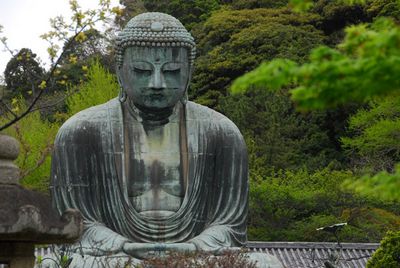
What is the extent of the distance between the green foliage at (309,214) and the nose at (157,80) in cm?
1727

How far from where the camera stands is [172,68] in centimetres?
1384

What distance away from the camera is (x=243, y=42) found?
43.4m

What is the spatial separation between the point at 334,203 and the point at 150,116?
1864 centimetres

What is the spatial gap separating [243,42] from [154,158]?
29.7m

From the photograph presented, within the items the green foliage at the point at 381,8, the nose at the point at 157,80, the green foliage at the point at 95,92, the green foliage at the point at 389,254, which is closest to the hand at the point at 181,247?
the nose at the point at 157,80

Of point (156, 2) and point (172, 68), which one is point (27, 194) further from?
point (156, 2)

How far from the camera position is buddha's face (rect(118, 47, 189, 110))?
1380cm

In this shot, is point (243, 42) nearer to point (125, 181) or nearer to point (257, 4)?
point (257, 4)

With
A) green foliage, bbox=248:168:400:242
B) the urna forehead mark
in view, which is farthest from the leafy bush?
green foliage, bbox=248:168:400:242

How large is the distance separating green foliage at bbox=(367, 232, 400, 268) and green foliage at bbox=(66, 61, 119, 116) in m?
19.0

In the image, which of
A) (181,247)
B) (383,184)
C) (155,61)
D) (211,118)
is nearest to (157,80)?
(155,61)

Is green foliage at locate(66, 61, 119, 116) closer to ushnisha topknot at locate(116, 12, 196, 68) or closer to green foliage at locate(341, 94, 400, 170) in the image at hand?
green foliage at locate(341, 94, 400, 170)

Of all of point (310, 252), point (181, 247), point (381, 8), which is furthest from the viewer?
point (381, 8)

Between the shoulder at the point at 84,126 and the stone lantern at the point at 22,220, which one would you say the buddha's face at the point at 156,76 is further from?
the stone lantern at the point at 22,220
